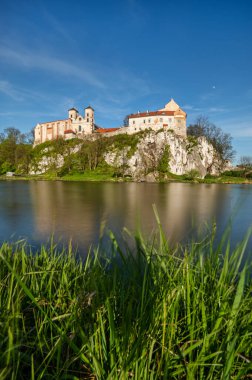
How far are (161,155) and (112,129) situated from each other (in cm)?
2347

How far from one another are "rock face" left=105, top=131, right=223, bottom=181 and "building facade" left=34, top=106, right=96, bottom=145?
16141mm

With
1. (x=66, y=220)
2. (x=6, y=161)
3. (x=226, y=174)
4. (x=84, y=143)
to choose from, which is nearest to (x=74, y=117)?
(x=84, y=143)

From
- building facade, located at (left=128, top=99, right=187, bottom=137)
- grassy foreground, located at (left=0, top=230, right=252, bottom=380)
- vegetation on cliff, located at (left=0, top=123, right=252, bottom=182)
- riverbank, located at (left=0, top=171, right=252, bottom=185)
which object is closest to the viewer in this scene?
grassy foreground, located at (left=0, top=230, right=252, bottom=380)

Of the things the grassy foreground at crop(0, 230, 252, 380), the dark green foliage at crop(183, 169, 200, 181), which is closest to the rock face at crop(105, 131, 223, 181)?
the dark green foliage at crop(183, 169, 200, 181)

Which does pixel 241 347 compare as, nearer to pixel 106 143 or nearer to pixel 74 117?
pixel 106 143

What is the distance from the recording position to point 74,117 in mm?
92375

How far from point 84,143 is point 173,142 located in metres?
30.0

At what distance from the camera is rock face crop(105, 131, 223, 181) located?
3145 inches

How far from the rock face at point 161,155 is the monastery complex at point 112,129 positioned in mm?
4691

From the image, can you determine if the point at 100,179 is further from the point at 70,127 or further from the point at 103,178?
the point at 70,127

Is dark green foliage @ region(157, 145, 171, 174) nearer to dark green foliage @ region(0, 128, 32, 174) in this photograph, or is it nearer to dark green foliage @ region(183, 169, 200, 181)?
dark green foliage @ region(183, 169, 200, 181)

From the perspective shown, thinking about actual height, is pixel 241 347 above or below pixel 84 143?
below

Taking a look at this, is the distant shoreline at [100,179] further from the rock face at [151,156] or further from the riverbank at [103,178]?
the rock face at [151,156]

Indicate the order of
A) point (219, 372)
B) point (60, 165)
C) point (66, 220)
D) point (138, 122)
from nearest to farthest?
point (219, 372), point (66, 220), point (60, 165), point (138, 122)
